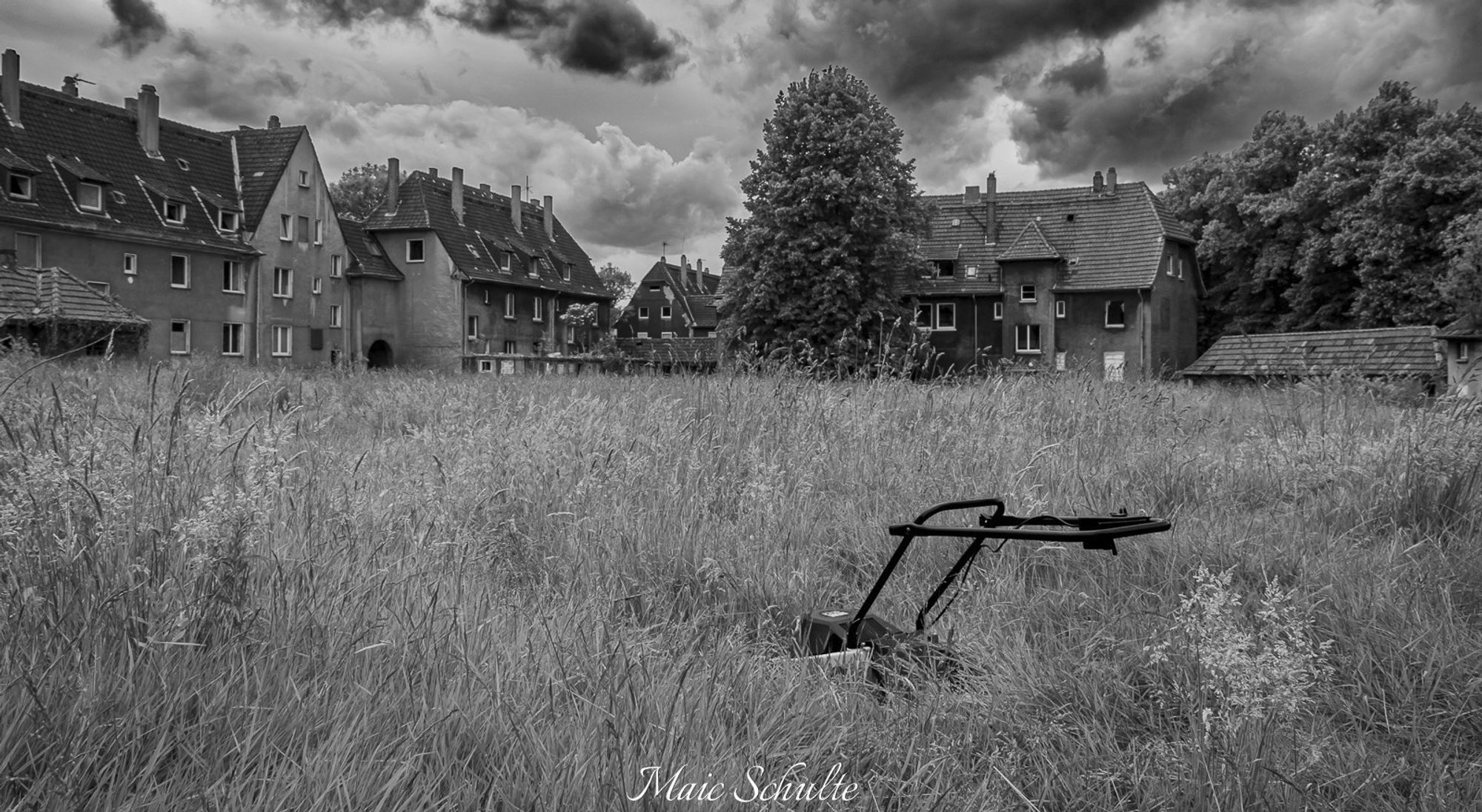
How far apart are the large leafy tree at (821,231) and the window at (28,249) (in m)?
27.6

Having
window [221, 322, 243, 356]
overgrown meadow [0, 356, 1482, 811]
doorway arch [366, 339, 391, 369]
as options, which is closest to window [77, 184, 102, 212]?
window [221, 322, 243, 356]

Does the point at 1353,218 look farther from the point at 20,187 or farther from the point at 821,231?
the point at 20,187

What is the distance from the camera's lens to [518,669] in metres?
2.27

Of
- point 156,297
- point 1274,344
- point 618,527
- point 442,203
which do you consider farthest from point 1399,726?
point 442,203

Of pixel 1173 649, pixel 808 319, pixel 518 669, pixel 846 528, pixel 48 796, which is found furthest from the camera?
pixel 808 319

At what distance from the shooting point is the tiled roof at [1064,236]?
176ft

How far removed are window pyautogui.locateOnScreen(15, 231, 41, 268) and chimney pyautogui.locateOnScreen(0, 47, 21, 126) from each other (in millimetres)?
6056

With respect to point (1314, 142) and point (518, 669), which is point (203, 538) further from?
point (1314, 142)

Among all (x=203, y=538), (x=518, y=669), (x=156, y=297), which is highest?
(x=156, y=297)

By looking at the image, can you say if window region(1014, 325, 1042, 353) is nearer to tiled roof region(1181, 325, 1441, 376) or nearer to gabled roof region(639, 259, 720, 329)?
tiled roof region(1181, 325, 1441, 376)

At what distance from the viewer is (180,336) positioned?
141ft

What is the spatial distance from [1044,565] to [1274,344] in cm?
3255

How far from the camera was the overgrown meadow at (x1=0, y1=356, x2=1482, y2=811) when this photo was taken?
1.83 meters

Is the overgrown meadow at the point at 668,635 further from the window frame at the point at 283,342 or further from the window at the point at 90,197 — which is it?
the window frame at the point at 283,342
